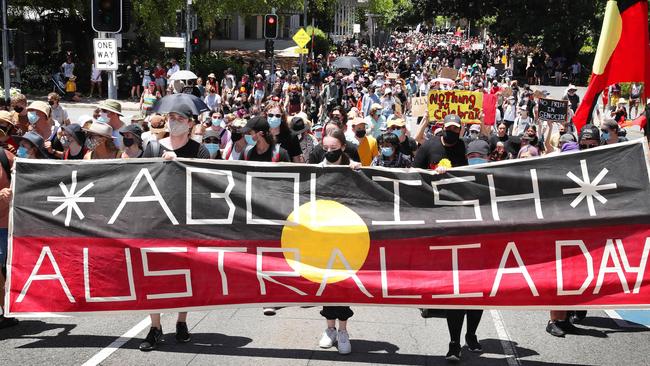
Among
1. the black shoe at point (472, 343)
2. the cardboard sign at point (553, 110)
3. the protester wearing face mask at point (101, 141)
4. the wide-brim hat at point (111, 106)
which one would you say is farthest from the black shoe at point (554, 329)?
the cardboard sign at point (553, 110)

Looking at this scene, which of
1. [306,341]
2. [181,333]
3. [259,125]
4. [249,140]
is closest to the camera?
[181,333]

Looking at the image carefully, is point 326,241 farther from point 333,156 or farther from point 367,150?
point 367,150

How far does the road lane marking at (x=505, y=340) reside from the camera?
6.88 meters

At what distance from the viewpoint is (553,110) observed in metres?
14.6

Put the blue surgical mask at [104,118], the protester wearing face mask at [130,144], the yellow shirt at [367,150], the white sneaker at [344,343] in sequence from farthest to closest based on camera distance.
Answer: the yellow shirt at [367,150] < the blue surgical mask at [104,118] < the protester wearing face mask at [130,144] < the white sneaker at [344,343]

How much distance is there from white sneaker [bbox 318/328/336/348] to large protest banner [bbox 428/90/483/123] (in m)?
7.42

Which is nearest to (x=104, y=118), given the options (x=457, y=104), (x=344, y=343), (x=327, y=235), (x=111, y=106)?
(x=111, y=106)

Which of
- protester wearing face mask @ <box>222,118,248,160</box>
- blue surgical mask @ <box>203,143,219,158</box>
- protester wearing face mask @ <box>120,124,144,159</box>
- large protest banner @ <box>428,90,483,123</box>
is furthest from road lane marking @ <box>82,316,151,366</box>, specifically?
large protest banner @ <box>428,90,483,123</box>

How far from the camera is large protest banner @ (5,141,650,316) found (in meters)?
6.45

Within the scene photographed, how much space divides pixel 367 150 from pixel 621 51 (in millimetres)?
3529

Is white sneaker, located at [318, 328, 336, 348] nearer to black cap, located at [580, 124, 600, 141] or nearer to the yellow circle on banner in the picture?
the yellow circle on banner

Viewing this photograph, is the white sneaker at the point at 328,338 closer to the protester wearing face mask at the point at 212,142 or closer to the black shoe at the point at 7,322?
the black shoe at the point at 7,322

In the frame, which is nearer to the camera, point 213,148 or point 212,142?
point 213,148

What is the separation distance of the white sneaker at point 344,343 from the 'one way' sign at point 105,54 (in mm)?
7174
